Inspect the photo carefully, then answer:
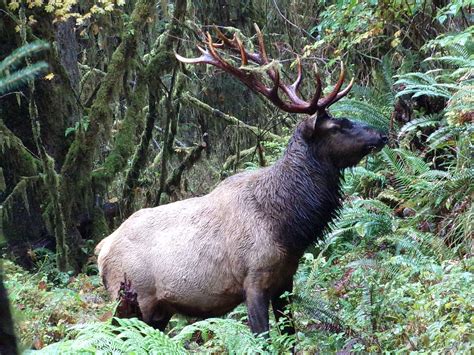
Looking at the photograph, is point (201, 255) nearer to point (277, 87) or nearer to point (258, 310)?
point (258, 310)

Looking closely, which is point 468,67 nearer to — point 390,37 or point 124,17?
point 390,37

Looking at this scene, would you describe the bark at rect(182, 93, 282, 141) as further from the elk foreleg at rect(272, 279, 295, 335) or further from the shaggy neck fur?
the elk foreleg at rect(272, 279, 295, 335)

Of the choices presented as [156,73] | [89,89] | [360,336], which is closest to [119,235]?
[360,336]

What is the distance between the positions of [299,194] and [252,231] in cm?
55

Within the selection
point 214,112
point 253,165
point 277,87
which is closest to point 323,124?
point 277,87

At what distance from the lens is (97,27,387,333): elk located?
6434mm

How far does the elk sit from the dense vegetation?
0.35 meters

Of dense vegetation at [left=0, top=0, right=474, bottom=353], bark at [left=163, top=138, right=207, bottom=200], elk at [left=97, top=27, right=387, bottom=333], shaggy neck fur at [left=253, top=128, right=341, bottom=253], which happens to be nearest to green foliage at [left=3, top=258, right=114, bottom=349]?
dense vegetation at [left=0, top=0, right=474, bottom=353]

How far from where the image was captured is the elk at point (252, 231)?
6.43 meters

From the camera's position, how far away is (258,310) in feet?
20.5

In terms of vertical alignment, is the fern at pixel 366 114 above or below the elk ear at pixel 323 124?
below

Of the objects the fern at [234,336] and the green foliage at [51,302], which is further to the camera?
the green foliage at [51,302]

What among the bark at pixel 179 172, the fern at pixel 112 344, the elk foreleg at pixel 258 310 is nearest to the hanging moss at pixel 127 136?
the bark at pixel 179 172

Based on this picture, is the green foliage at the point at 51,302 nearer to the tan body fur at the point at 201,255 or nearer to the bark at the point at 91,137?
the tan body fur at the point at 201,255
